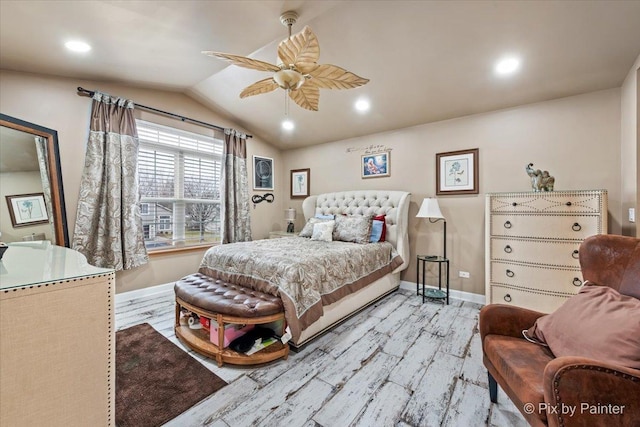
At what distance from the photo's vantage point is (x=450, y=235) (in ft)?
11.4

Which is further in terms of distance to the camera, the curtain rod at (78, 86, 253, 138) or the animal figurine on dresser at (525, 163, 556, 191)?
the curtain rod at (78, 86, 253, 138)

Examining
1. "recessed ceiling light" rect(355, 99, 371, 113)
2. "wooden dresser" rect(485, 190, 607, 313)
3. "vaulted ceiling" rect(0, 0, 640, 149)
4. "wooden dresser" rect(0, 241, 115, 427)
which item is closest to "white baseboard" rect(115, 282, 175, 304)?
"vaulted ceiling" rect(0, 0, 640, 149)

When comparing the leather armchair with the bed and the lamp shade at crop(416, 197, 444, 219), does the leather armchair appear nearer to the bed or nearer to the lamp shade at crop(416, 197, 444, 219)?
the bed

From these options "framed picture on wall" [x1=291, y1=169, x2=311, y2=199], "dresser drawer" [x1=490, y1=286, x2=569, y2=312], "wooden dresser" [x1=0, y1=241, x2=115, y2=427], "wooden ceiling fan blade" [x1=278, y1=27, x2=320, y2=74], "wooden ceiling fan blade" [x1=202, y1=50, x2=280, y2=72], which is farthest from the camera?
"framed picture on wall" [x1=291, y1=169, x2=311, y2=199]

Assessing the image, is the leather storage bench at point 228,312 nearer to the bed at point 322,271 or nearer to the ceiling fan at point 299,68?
the bed at point 322,271

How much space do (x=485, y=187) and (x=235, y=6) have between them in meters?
3.27

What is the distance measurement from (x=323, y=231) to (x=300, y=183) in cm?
173

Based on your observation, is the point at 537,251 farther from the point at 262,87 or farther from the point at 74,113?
the point at 74,113

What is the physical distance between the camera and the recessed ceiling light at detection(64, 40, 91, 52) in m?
2.24

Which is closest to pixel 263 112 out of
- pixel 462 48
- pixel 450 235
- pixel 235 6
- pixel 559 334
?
pixel 235 6

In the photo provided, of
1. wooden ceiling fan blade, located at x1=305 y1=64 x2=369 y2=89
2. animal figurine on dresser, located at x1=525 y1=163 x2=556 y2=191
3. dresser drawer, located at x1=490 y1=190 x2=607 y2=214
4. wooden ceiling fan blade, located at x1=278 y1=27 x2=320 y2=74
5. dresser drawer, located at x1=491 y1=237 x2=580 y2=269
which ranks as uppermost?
wooden ceiling fan blade, located at x1=278 y1=27 x2=320 y2=74

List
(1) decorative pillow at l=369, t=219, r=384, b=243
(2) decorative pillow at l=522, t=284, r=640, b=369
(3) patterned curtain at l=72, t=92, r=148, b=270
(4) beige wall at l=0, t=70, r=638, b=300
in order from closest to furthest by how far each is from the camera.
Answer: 1. (2) decorative pillow at l=522, t=284, r=640, b=369
2. (4) beige wall at l=0, t=70, r=638, b=300
3. (3) patterned curtain at l=72, t=92, r=148, b=270
4. (1) decorative pillow at l=369, t=219, r=384, b=243

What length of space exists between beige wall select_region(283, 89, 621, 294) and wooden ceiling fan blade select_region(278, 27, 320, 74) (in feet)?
7.69

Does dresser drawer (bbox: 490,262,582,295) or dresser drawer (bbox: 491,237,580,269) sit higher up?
dresser drawer (bbox: 491,237,580,269)
